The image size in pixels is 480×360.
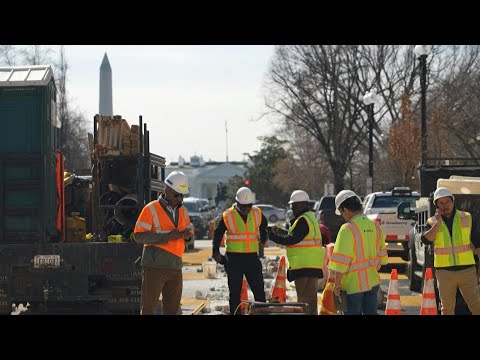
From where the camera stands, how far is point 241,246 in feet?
44.0

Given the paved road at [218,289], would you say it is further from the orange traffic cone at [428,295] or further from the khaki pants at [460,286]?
the khaki pants at [460,286]

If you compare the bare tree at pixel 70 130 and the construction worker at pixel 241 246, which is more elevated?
the bare tree at pixel 70 130

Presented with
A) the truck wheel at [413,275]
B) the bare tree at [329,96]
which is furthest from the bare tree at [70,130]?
the truck wheel at [413,275]

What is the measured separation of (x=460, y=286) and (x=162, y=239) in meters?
3.35

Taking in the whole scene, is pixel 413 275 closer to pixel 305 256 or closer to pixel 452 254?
pixel 305 256

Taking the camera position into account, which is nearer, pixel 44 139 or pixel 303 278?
pixel 303 278

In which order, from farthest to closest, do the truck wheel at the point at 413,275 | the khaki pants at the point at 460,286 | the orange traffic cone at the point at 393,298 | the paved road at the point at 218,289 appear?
the truck wheel at the point at 413,275 → the paved road at the point at 218,289 → the orange traffic cone at the point at 393,298 → the khaki pants at the point at 460,286

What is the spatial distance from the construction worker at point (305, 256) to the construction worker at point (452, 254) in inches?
54.7

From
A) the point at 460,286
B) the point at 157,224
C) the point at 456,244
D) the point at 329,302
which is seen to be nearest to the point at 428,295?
the point at 460,286

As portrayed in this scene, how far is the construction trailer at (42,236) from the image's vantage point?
45.6 feet
